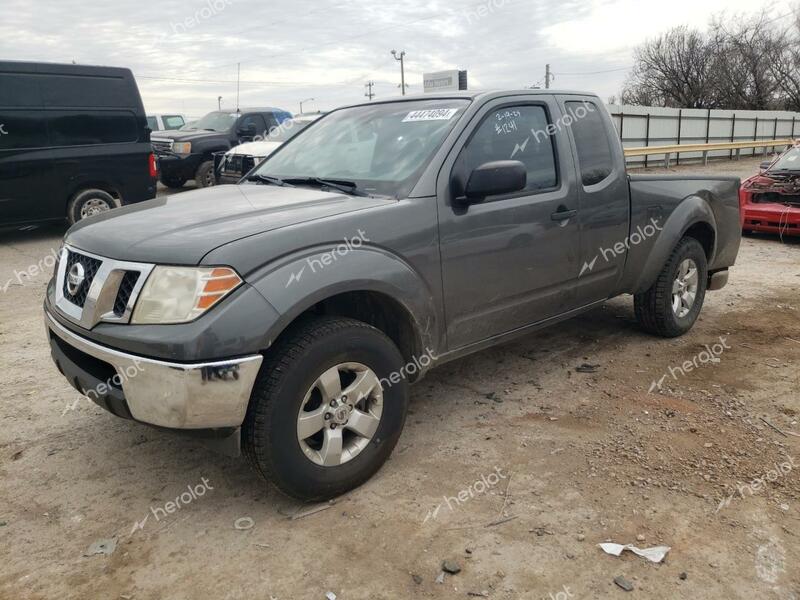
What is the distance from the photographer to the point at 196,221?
9.29ft

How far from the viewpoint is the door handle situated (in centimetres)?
374

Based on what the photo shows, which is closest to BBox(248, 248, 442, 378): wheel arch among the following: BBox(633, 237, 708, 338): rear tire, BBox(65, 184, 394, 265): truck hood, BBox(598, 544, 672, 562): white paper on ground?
BBox(65, 184, 394, 265): truck hood

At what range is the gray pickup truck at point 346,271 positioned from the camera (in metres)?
2.46

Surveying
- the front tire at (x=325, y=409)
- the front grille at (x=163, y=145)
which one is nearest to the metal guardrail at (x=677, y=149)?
the front grille at (x=163, y=145)

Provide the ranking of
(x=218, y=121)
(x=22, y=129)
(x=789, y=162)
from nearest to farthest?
(x=22, y=129)
(x=789, y=162)
(x=218, y=121)

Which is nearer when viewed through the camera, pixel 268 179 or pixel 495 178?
pixel 495 178

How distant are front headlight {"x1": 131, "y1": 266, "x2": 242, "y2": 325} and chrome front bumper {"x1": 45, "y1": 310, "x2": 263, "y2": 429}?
0.57 feet

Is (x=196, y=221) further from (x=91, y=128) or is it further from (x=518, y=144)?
(x=91, y=128)

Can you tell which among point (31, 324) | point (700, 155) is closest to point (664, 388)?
point (31, 324)

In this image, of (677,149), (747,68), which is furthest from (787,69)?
(677,149)

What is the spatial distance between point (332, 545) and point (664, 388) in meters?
2.49

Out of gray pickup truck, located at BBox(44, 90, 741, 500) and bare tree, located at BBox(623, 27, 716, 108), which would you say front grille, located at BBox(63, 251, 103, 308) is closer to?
gray pickup truck, located at BBox(44, 90, 741, 500)

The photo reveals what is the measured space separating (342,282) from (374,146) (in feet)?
3.75

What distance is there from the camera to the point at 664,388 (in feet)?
13.4
